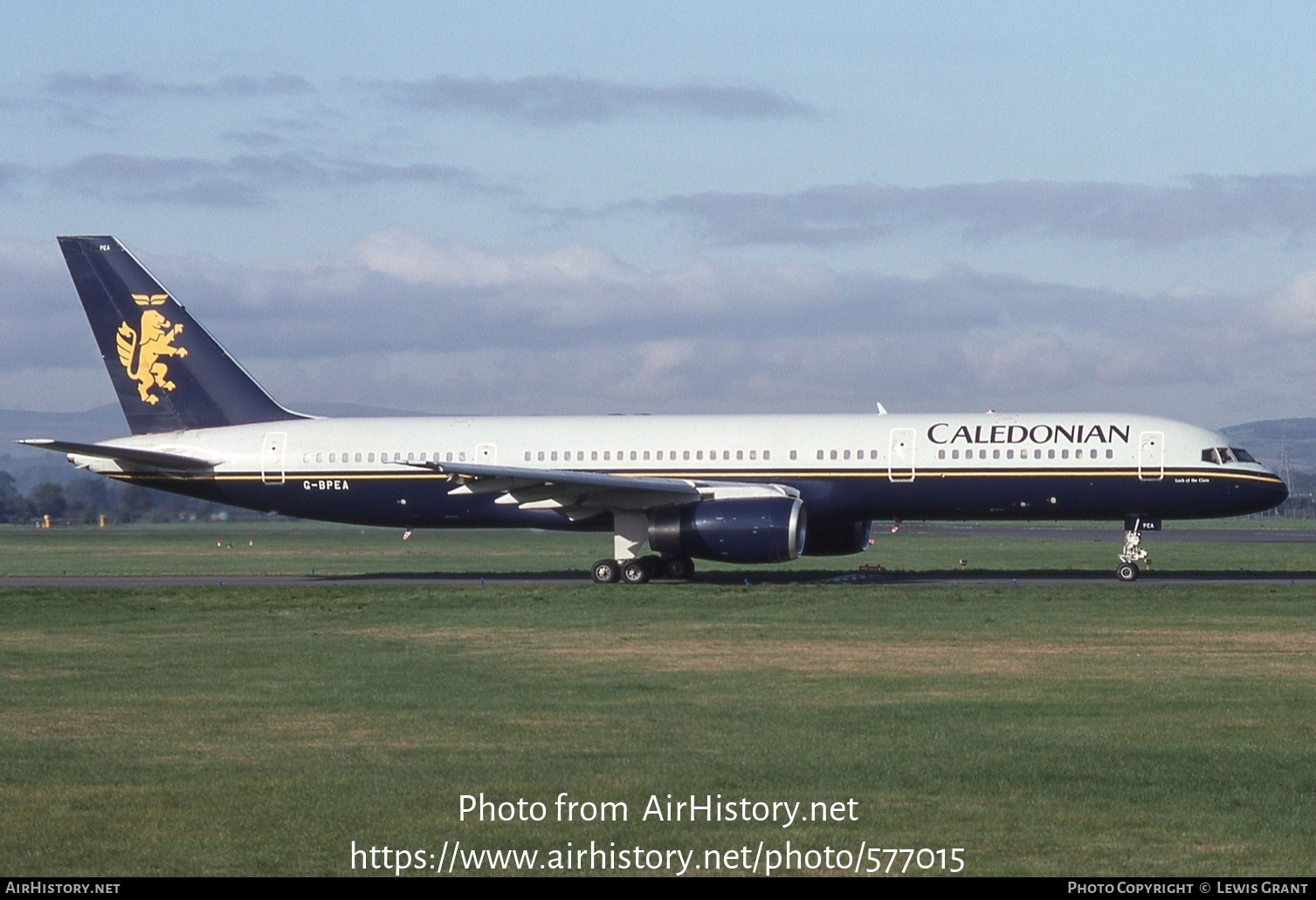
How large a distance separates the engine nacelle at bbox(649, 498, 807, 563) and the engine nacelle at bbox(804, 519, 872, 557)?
3.44m

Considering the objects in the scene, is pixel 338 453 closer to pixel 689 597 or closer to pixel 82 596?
pixel 82 596

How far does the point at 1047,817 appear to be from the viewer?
12.4 m

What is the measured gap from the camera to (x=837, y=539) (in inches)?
1662

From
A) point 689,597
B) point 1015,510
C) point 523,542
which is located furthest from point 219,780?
point 523,542

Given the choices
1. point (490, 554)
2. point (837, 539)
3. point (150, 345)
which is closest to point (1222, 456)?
point (837, 539)

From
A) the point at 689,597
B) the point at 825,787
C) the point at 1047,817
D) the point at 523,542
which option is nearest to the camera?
the point at 1047,817

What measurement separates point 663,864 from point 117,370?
36563mm

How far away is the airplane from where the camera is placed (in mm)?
39281

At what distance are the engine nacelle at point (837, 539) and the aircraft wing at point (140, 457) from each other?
52.0ft

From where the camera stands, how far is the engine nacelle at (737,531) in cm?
3738

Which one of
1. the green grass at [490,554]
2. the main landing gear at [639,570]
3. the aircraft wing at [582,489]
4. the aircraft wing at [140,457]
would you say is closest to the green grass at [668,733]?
the aircraft wing at [582,489]

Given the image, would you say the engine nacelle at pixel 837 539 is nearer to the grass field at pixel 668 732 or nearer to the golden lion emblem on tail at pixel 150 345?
the grass field at pixel 668 732

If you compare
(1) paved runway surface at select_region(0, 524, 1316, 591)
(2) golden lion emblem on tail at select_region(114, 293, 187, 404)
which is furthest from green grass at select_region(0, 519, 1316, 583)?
(2) golden lion emblem on tail at select_region(114, 293, 187, 404)

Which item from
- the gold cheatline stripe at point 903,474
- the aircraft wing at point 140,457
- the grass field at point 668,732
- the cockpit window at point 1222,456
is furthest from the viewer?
the aircraft wing at point 140,457
